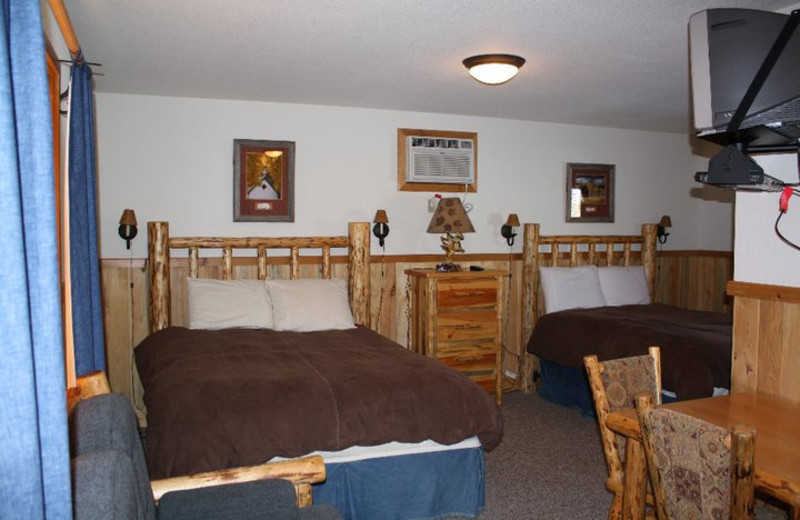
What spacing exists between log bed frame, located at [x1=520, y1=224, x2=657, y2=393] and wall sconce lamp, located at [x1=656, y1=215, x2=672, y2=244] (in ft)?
0.47

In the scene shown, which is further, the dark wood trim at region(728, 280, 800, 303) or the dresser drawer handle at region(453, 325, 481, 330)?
the dresser drawer handle at region(453, 325, 481, 330)

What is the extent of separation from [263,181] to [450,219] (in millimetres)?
1345

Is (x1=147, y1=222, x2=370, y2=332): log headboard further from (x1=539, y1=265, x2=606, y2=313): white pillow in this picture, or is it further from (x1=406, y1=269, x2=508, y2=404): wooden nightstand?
(x1=539, y1=265, x2=606, y2=313): white pillow

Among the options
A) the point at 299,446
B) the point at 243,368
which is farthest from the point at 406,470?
the point at 243,368

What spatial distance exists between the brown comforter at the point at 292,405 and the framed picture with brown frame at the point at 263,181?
4.61ft

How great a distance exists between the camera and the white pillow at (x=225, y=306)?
3871mm

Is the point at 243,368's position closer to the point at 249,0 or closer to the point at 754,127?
the point at 249,0

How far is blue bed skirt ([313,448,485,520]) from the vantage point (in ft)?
8.68

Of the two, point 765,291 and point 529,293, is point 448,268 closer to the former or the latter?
point 529,293

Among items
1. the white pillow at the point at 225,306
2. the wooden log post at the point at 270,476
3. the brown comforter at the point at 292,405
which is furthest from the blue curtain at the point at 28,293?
the white pillow at the point at 225,306

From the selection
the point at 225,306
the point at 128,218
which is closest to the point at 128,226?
the point at 128,218

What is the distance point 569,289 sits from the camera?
16.3 ft

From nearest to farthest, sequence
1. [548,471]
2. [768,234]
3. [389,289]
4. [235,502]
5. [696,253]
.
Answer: [235,502] → [768,234] → [548,471] → [389,289] → [696,253]

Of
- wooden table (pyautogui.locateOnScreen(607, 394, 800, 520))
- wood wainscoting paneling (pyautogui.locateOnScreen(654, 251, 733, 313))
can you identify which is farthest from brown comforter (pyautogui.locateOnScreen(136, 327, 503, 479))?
wood wainscoting paneling (pyautogui.locateOnScreen(654, 251, 733, 313))
